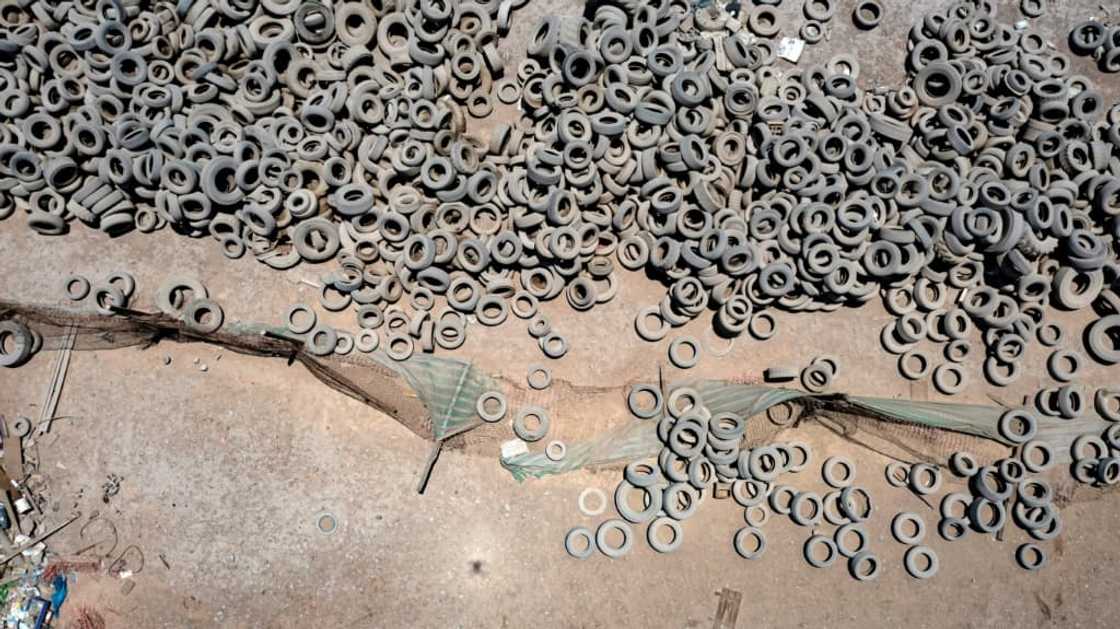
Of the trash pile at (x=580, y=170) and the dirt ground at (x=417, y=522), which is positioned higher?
the trash pile at (x=580, y=170)

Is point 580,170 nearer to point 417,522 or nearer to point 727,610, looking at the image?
point 417,522

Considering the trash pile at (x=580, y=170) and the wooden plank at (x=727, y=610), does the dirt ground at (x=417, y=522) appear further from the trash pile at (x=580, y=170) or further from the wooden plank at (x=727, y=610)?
the trash pile at (x=580, y=170)

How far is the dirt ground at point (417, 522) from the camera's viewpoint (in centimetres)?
700

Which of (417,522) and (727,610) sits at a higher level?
(727,610)

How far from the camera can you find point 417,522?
281 inches

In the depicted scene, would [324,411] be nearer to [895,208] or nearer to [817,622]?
[817,622]

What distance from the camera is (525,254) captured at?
24.8 feet

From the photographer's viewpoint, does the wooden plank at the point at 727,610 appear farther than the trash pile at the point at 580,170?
No

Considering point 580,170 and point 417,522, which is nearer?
point 417,522

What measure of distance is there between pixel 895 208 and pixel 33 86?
31.7 ft

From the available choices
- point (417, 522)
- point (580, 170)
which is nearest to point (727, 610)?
point (417, 522)

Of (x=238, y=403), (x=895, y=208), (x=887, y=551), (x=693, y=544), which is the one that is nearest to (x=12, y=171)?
(x=238, y=403)

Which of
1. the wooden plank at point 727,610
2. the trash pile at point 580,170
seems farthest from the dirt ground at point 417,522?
the trash pile at point 580,170

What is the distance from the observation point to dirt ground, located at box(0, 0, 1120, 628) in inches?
275
